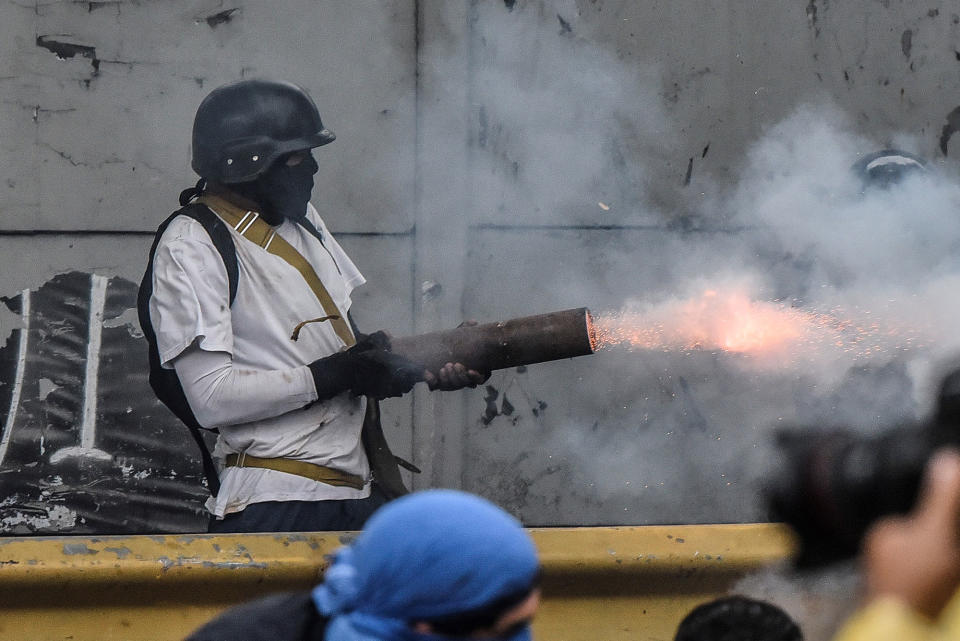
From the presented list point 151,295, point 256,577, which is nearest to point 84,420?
point 151,295

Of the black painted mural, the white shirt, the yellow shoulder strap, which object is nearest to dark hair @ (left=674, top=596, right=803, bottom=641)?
the white shirt

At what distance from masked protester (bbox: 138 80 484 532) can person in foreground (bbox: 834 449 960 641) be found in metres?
2.44

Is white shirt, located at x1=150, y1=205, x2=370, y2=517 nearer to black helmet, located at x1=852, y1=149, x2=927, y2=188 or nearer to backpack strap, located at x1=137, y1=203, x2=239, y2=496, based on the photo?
backpack strap, located at x1=137, y1=203, x2=239, y2=496

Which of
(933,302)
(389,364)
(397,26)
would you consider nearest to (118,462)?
(389,364)

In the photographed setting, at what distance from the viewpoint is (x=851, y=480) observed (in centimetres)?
159

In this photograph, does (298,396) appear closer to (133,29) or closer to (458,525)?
(133,29)

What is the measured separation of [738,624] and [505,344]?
162 centimetres

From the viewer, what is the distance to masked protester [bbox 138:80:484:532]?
3.78 metres

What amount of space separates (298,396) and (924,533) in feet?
8.50

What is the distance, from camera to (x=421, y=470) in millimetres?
4691

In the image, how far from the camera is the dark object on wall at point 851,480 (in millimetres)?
1523

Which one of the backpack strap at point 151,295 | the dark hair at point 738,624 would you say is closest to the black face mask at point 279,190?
the backpack strap at point 151,295

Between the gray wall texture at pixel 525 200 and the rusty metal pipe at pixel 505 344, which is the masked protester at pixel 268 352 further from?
the gray wall texture at pixel 525 200

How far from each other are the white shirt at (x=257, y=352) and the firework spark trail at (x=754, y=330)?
1.19 m
